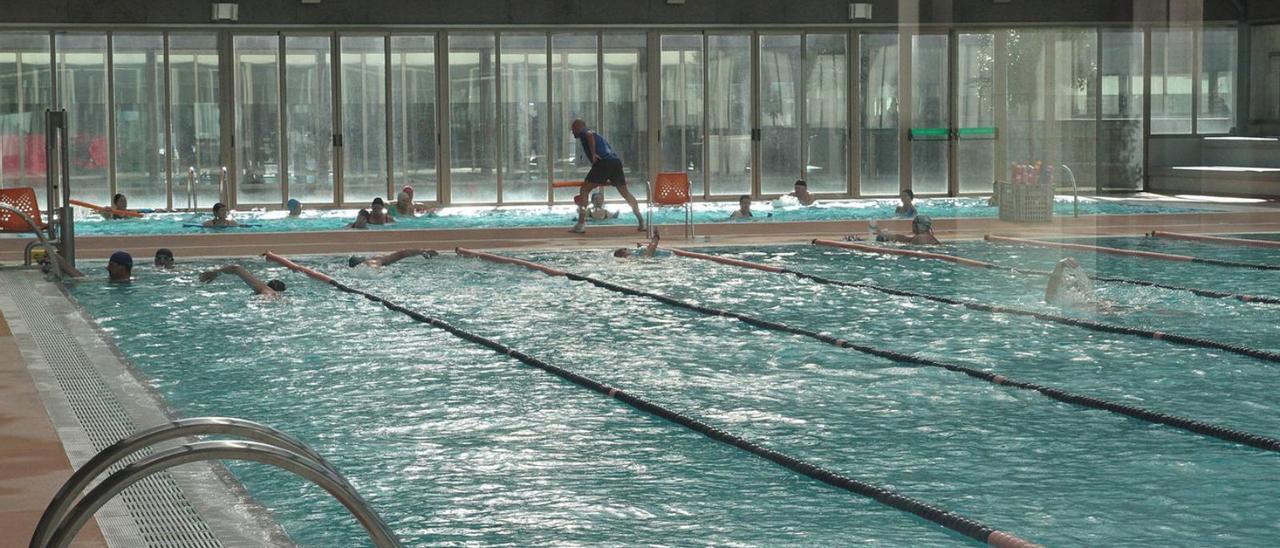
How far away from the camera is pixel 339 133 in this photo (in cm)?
2056

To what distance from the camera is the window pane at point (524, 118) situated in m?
21.1

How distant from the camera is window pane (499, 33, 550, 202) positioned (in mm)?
21125

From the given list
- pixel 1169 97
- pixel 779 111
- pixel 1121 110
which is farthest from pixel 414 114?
pixel 1169 97

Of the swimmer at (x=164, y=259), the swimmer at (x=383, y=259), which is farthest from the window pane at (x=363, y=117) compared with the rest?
the swimmer at (x=164, y=259)

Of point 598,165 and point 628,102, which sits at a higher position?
point 628,102

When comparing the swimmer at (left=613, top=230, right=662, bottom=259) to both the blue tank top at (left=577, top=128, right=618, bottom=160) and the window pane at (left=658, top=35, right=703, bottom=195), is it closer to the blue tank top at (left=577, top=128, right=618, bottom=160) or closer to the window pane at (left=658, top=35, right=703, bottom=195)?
the blue tank top at (left=577, top=128, right=618, bottom=160)

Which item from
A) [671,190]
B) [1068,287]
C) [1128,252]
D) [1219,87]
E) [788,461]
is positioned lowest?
[788,461]

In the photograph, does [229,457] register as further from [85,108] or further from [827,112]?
[827,112]

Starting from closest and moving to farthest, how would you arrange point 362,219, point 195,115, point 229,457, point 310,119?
point 229,457 < point 362,219 < point 195,115 < point 310,119

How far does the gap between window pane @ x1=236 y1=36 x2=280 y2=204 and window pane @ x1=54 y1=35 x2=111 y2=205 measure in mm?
1629

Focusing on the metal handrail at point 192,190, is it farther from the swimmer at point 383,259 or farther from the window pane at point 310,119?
the swimmer at point 383,259

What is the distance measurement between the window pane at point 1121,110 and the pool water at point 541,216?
7.00 ft

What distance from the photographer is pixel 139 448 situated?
9.92ft

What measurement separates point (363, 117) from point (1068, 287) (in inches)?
468
